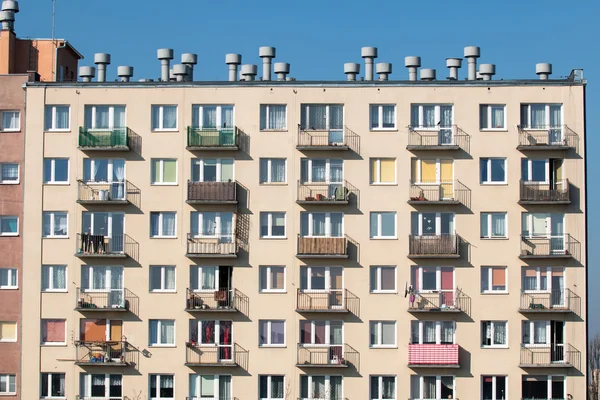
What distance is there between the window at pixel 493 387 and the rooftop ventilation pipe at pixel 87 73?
32.7 m

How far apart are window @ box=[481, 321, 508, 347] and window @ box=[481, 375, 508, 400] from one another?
6.95 feet

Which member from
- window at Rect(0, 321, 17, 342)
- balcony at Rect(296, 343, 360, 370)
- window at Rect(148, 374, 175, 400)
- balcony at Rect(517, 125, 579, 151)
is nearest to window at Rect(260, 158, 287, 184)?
balcony at Rect(296, 343, 360, 370)

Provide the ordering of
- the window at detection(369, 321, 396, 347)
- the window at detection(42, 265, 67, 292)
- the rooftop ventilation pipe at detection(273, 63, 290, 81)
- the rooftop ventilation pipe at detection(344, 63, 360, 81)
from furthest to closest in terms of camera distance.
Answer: the rooftop ventilation pipe at detection(273, 63, 290, 81)
the rooftop ventilation pipe at detection(344, 63, 360, 81)
the window at detection(42, 265, 67, 292)
the window at detection(369, 321, 396, 347)

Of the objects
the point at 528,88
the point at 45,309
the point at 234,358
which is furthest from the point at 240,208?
the point at 528,88

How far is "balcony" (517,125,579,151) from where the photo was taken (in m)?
73.9

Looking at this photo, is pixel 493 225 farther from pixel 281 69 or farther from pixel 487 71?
pixel 281 69

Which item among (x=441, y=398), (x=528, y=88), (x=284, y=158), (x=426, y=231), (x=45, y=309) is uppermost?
(x=528, y=88)

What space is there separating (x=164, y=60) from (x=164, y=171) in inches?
339

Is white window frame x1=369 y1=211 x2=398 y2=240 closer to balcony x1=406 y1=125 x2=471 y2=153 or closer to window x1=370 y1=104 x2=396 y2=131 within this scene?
balcony x1=406 y1=125 x2=471 y2=153

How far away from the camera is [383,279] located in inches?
2908

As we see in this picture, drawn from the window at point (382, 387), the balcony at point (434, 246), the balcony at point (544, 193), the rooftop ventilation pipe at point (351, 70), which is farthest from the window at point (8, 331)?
the balcony at point (544, 193)

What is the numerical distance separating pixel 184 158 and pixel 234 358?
1319cm

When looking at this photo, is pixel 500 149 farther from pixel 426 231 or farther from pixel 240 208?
pixel 240 208

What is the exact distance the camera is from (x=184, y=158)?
246 feet
